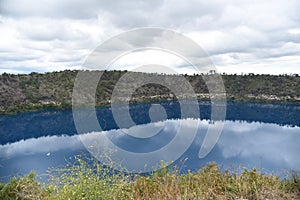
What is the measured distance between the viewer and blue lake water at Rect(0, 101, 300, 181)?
79.4 ft

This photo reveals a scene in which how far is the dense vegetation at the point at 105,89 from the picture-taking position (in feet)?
162

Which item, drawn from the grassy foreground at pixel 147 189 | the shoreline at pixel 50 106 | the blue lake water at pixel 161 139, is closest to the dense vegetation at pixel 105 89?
the shoreline at pixel 50 106

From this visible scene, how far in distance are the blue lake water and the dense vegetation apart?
10.3ft

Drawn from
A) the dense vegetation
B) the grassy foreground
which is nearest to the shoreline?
the dense vegetation

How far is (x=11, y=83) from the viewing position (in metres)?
52.1

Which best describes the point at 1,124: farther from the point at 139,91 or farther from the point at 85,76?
the point at 139,91

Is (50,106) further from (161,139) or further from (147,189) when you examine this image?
(147,189)

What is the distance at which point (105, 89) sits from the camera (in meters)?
58.9

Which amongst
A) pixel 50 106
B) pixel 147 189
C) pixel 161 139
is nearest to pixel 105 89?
pixel 50 106

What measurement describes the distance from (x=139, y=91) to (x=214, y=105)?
20178mm

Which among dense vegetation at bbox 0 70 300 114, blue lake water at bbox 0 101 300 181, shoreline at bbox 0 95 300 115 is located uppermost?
dense vegetation at bbox 0 70 300 114

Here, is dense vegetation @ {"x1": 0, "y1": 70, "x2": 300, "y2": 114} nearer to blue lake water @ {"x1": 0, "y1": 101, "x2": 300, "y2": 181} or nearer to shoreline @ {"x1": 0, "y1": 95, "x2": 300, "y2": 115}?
shoreline @ {"x1": 0, "y1": 95, "x2": 300, "y2": 115}

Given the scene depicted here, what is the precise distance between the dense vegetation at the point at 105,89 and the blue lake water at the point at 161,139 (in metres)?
3.14

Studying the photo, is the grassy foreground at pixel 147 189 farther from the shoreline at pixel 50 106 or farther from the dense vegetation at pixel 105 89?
the dense vegetation at pixel 105 89
